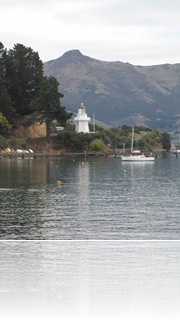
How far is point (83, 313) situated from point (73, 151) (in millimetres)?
113378

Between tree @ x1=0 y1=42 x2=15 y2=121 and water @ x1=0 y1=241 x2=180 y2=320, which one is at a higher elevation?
tree @ x1=0 y1=42 x2=15 y2=121

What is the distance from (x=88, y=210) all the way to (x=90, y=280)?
22.3 meters

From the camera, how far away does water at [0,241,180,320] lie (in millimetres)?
9625

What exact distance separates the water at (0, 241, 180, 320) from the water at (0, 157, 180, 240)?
882cm

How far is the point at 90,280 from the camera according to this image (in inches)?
445

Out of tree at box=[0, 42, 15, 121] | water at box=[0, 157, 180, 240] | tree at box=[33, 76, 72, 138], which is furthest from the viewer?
tree at box=[33, 76, 72, 138]

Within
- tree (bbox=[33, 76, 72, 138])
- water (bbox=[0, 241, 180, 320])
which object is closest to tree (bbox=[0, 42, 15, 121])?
tree (bbox=[33, 76, 72, 138])

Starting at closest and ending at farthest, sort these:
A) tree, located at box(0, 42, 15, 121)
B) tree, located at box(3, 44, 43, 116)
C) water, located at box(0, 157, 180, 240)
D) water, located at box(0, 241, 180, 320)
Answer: water, located at box(0, 241, 180, 320) → water, located at box(0, 157, 180, 240) → tree, located at box(0, 42, 15, 121) → tree, located at box(3, 44, 43, 116)

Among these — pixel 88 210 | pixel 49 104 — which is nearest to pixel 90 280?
pixel 88 210

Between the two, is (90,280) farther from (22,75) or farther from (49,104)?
(22,75)

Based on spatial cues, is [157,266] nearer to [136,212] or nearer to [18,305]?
[18,305]

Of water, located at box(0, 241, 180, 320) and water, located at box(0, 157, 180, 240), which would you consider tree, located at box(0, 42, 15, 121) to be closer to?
water, located at box(0, 157, 180, 240)

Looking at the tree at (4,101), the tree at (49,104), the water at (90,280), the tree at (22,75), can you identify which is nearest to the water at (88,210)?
the water at (90,280)

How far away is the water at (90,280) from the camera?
31.6 ft
